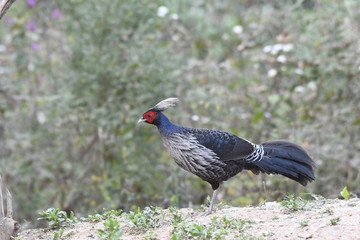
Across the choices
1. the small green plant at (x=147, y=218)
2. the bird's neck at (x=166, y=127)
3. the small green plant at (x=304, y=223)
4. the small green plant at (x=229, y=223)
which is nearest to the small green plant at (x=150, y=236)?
the small green plant at (x=147, y=218)

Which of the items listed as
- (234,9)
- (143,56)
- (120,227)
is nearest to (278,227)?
(120,227)

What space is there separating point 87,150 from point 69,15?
6.33ft

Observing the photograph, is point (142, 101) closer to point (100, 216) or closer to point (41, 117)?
point (41, 117)

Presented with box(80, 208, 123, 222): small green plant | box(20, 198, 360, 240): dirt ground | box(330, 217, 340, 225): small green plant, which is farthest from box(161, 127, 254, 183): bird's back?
box(330, 217, 340, 225): small green plant

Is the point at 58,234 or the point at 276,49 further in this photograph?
the point at 276,49

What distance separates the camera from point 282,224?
4688 mm

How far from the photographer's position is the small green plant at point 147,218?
4.86m

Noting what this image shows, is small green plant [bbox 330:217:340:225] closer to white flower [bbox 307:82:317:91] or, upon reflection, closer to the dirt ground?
the dirt ground

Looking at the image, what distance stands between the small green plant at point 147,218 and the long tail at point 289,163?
1214 millimetres

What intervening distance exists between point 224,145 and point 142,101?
2.75m

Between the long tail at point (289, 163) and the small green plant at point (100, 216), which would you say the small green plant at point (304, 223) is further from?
the small green plant at point (100, 216)

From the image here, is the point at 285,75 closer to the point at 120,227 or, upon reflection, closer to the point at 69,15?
the point at 69,15

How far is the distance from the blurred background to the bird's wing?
181 cm

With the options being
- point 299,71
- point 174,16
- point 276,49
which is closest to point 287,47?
point 276,49
